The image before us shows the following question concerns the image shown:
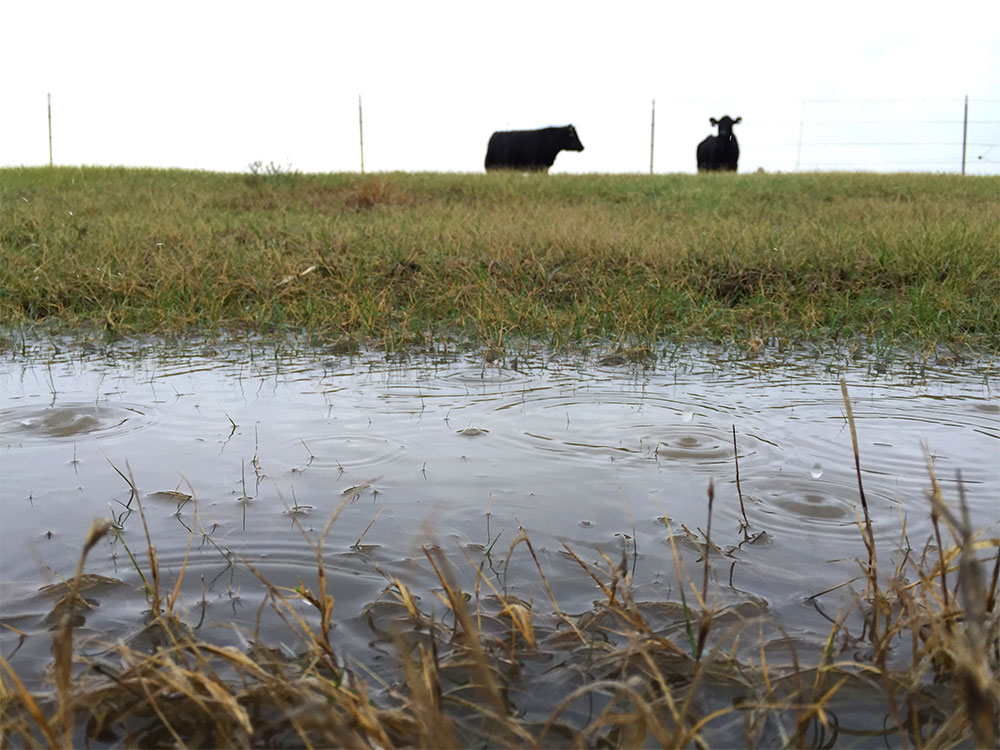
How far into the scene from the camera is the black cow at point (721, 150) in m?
19.6

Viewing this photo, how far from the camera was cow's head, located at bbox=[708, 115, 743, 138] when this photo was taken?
19.9 meters

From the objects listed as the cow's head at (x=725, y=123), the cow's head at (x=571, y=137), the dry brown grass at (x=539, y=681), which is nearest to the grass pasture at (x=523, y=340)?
the dry brown grass at (x=539, y=681)

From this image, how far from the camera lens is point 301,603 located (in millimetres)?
1667

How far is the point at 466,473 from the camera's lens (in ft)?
8.05

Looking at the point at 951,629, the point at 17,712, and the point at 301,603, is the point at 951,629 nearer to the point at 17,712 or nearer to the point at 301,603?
the point at 301,603

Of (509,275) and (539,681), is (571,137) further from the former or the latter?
(539,681)

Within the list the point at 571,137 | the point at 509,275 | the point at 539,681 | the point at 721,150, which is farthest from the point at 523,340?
the point at 571,137

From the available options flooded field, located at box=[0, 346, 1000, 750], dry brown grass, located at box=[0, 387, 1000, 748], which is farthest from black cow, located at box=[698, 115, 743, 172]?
dry brown grass, located at box=[0, 387, 1000, 748]

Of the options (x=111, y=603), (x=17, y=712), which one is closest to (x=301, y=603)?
(x=111, y=603)

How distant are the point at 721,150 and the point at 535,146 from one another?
4.10 m

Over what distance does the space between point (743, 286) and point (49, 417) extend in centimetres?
409

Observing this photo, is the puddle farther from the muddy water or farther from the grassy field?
the grassy field

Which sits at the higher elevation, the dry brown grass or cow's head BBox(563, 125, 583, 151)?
cow's head BBox(563, 125, 583, 151)

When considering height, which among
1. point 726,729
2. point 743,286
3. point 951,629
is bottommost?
point 726,729
